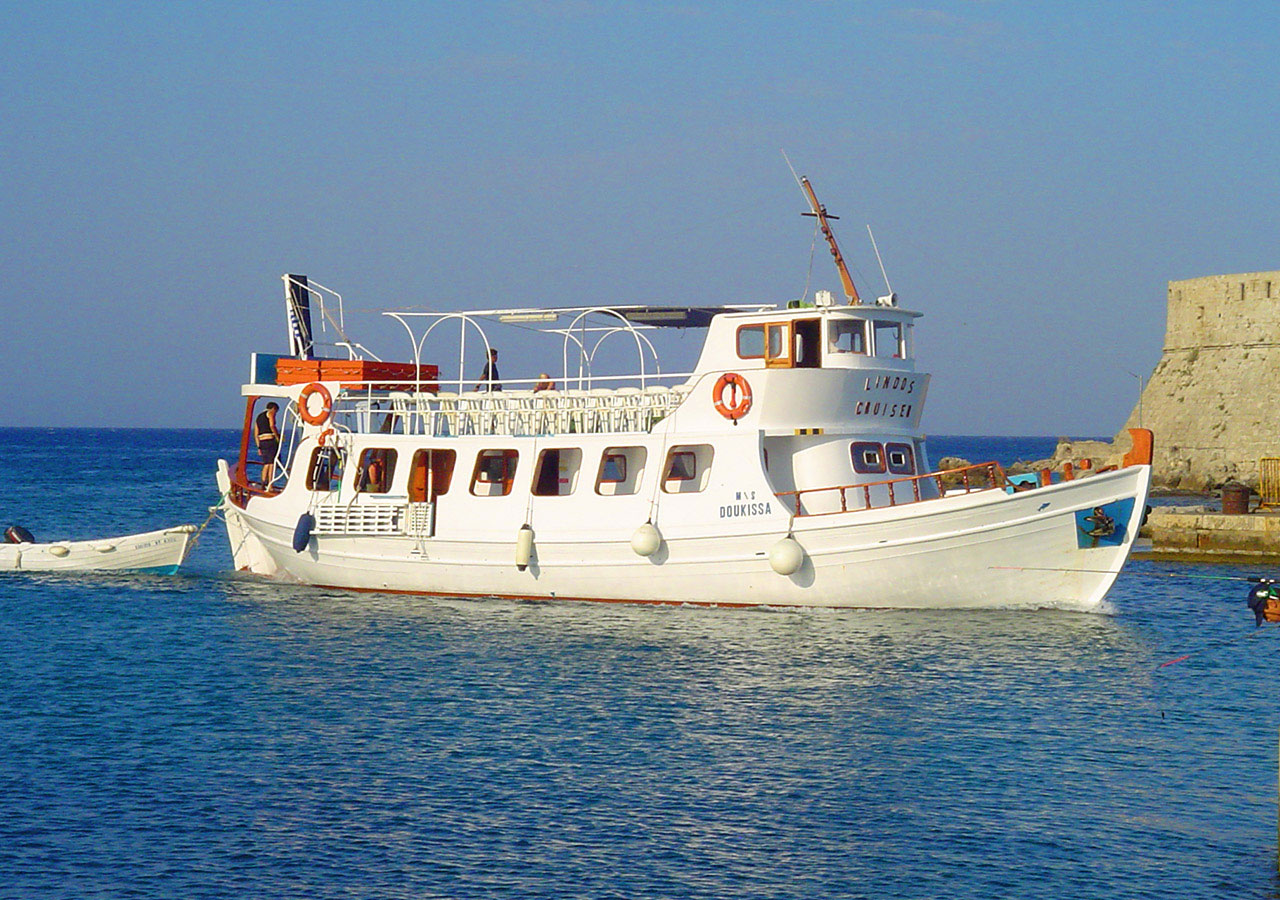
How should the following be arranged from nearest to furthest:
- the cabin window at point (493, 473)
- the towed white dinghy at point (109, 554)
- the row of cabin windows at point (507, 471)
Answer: the row of cabin windows at point (507, 471), the cabin window at point (493, 473), the towed white dinghy at point (109, 554)

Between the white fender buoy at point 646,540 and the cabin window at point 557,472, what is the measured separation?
6.98ft

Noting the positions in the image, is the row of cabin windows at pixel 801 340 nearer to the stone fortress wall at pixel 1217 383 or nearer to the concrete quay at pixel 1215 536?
the concrete quay at pixel 1215 536

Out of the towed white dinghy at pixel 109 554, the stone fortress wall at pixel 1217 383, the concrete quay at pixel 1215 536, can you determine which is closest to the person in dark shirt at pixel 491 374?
the towed white dinghy at pixel 109 554

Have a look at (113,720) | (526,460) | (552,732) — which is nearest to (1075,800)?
(552,732)

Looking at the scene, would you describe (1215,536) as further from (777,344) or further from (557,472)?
(557,472)

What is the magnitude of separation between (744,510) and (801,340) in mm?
3074

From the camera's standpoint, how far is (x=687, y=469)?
2448cm

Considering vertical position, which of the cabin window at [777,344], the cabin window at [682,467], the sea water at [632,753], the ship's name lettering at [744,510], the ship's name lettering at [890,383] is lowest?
the sea water at [632,753]

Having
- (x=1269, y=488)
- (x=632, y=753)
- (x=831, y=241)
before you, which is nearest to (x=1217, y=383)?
(x=1269, y=488)

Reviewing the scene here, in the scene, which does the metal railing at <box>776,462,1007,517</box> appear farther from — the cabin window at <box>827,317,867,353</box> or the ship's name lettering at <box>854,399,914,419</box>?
the cabin window at <box>827,317,867,353</box>

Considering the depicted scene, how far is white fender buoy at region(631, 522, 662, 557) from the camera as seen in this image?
77.2ft

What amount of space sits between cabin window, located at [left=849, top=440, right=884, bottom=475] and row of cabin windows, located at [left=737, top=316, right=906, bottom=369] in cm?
157

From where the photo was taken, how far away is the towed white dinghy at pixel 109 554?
31062mm

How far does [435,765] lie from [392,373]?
13.8 meters
